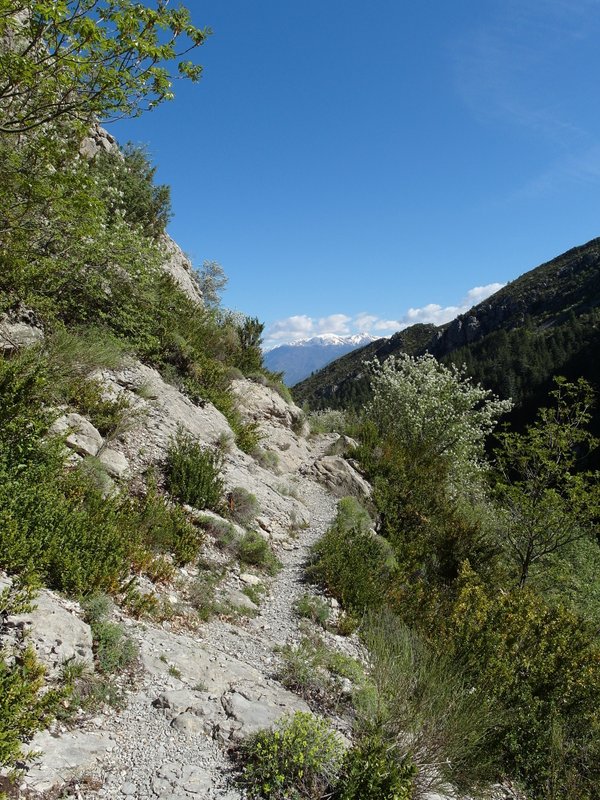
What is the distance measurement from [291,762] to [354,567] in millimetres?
4621

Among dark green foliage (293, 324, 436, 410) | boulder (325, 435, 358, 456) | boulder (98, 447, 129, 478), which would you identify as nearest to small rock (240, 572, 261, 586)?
boulder (98, 447, 129, 478)

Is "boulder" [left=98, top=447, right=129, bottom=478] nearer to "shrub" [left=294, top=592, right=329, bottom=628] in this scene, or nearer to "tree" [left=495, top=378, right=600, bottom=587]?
"shrub" [left=294, top=592, right=329, bottom=628]

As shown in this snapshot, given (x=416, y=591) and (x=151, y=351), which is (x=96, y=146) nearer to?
(x=151, y=351)

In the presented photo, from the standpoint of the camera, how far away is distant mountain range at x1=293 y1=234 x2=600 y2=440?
100500 millimetres

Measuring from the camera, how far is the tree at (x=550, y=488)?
9.95 meters

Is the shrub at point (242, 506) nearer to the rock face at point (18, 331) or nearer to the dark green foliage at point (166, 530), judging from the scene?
the dark green foliage at point (166, 530)

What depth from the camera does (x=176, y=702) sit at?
3943 mm

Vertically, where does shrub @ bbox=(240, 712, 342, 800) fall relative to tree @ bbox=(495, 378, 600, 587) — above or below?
below

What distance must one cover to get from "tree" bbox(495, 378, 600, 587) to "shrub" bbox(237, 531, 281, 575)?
5.69m

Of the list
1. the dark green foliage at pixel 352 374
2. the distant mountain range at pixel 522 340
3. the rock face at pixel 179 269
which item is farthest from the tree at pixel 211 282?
the dark green foliage at pixel 352 374

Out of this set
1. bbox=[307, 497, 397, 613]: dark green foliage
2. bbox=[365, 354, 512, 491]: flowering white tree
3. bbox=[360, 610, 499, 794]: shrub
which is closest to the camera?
bbox=[360, 610, 499, 794]: shrub

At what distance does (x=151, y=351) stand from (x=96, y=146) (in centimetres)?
1258

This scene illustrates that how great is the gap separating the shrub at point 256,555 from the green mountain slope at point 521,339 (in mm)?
62142

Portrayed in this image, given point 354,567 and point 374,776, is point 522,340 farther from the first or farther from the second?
point 374,776
